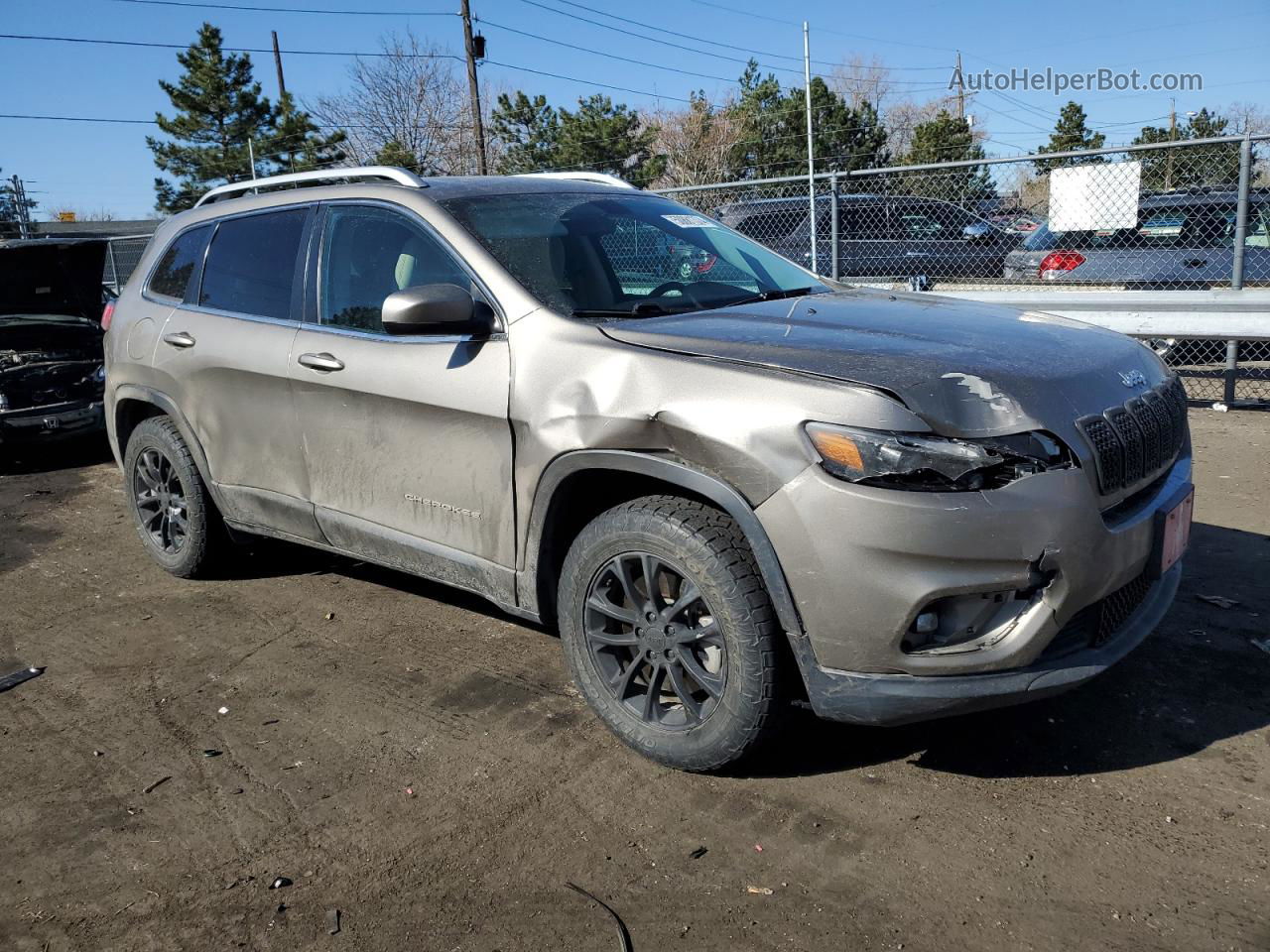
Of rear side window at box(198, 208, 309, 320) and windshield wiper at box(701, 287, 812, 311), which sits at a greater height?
rear side window at box(198, 208, 309, 320)

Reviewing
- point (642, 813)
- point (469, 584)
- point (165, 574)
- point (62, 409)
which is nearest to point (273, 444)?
point (469, 584)

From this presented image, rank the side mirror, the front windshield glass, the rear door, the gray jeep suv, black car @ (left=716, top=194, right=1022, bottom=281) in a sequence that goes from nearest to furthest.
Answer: the gray jeep suv
the side mirror
the front windshield glass
the rear door
black car @ (left=716, top=194, right=1022, bottom=281)

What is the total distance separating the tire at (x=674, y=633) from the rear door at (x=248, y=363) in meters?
1.58

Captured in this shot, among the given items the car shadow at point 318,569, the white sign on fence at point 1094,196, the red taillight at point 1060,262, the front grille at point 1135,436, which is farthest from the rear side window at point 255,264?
the red taillight at point 1060,262

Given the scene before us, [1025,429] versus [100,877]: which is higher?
[1025,429]

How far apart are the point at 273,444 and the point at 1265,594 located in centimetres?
419

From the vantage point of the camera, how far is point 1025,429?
263 centimetres

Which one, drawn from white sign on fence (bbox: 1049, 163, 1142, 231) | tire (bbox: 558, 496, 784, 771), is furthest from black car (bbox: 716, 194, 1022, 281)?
tire (bbox: 558, 496, 784, 771)

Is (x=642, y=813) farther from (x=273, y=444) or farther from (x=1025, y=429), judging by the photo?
(x=273, y=444)

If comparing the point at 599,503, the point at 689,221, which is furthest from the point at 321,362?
the point at 689,221

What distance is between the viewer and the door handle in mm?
3881

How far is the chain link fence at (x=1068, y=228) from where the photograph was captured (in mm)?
8656

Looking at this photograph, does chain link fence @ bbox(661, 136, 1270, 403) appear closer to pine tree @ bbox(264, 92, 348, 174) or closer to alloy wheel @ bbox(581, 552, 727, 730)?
alloy wheel @ bbox(581, 552, 727, 730)

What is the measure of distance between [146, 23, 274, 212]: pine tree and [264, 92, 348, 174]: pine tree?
89 centimetres
